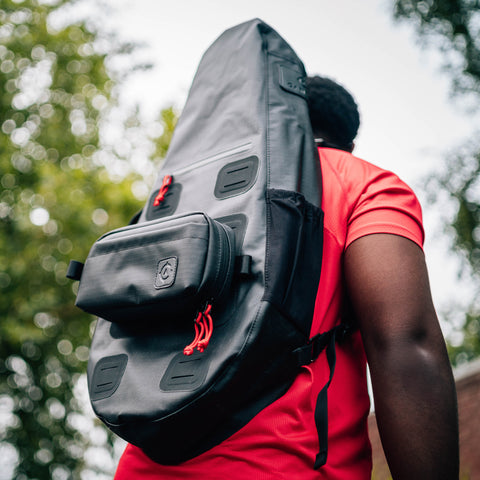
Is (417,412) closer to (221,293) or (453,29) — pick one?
(221,293)

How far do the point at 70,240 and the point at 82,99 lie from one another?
3992mm

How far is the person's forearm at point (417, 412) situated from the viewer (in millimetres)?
1134

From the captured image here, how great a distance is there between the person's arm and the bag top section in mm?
270

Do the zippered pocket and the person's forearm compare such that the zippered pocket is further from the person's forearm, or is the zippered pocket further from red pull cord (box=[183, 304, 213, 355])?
the person's forearm

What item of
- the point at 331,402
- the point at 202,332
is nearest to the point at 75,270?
the point at 202,332

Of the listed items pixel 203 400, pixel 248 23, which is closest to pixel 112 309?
pixel 203 400

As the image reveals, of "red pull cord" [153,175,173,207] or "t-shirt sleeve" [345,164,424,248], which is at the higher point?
"t-shirt sleeve" [345,164,424,248]

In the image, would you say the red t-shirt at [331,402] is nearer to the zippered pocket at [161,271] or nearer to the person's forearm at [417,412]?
the person's forearm at [417,412]

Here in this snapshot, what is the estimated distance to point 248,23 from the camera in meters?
1.80

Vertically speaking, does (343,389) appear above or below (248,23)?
below

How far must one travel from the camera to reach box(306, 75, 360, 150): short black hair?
1.76m

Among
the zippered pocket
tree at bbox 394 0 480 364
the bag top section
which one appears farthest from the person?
tree at bbox 394 0 480 364

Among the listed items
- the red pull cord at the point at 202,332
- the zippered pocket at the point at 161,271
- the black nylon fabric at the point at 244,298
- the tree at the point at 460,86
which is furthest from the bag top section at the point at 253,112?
the tree at the point at 460,86

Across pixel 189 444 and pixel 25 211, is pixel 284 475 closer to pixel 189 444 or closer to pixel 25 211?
pixel 189 444
